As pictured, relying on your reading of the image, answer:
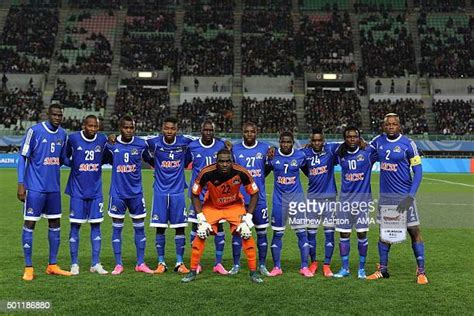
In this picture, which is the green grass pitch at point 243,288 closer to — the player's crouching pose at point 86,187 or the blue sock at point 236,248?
the blue sock at point 236,248

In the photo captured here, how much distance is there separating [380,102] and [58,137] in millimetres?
36252

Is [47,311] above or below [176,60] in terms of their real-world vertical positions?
below

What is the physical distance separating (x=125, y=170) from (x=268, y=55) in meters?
39.6

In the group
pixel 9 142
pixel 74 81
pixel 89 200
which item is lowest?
pixel 89 200

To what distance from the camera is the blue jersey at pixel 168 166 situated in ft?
28.1

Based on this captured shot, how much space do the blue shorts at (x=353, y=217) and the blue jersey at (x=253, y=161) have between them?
1181 millimetres

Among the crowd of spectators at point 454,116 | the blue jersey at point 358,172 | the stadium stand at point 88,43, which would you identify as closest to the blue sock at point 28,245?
the blue jersey at point 358,172

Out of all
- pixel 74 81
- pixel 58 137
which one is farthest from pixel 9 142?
pixel 58 137

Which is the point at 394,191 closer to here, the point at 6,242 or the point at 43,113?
the point at 6,242

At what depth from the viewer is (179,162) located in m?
8.64

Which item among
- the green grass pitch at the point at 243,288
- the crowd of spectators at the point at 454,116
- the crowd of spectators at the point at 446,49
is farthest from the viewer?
the crowd of spectators at the point at 446,49

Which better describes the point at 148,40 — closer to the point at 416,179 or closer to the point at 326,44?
the point at 326,44

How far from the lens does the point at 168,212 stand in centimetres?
854

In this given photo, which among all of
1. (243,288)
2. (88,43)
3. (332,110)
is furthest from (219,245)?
(88,43)
